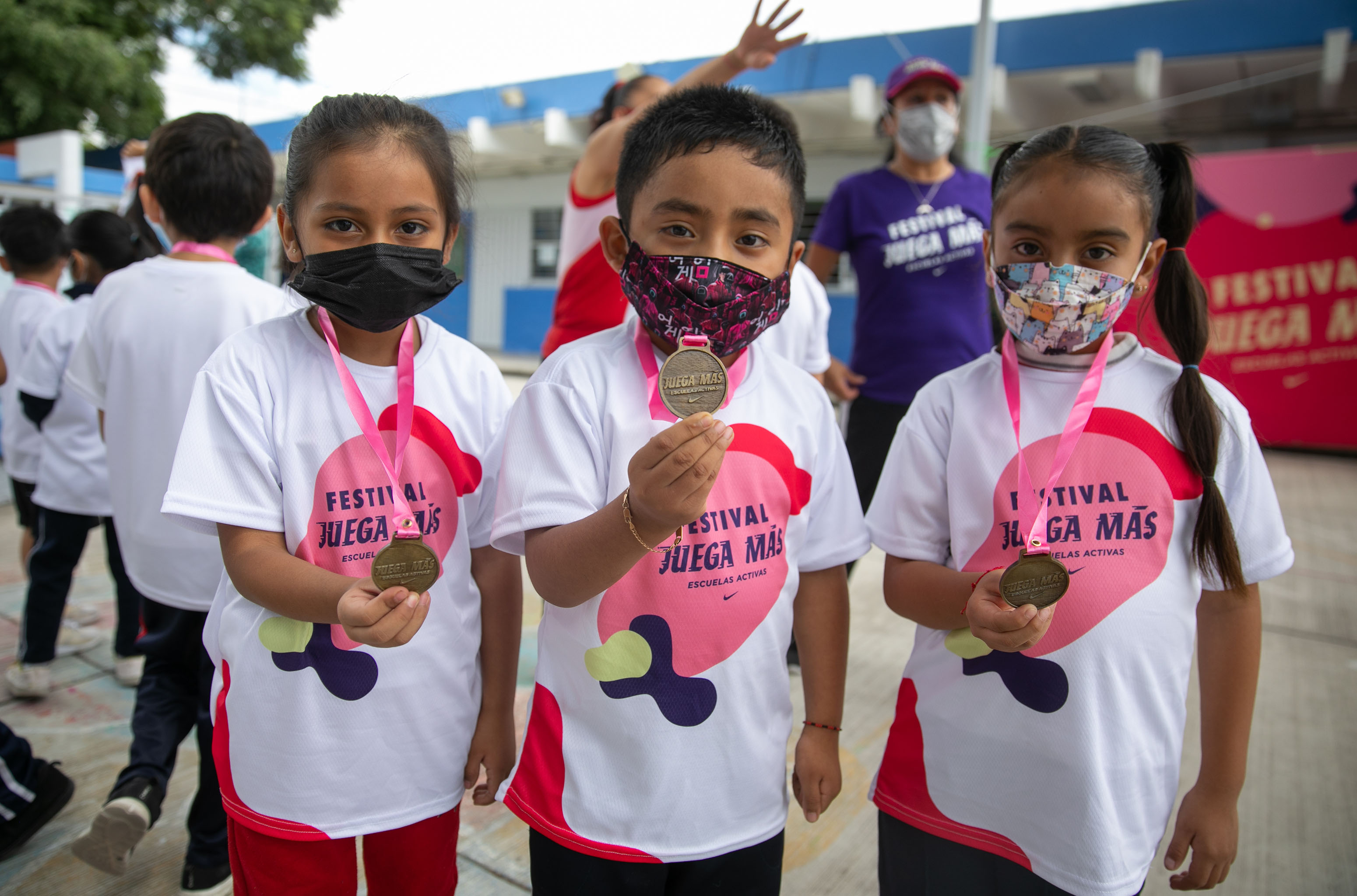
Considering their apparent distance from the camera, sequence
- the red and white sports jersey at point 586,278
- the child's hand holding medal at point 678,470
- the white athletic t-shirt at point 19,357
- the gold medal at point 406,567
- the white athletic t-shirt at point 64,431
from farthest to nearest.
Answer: the white athletic t-shirt at point 19,357
the white athletic t-shirt at point 64,431
the red and white sports jersey at point 586,278
the gold medal at point 406,567
the child's hand holding medal at point 678,470

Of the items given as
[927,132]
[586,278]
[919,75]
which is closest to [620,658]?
[586,278]

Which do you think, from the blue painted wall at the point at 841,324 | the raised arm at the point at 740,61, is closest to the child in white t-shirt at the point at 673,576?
the raised arm at the point at 740,61

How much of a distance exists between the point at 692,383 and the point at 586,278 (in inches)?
57.8

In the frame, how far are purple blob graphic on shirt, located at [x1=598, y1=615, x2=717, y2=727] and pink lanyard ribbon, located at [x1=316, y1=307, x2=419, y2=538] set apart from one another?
0.36 meters

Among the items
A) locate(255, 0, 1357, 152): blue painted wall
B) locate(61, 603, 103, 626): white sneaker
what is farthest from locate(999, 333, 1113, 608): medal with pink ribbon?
locate(255, 0, 1357, 152): blue painted wall

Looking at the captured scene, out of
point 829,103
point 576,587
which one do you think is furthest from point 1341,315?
point 576,587

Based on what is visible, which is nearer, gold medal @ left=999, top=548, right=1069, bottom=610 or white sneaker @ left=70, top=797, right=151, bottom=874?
gold medal @ left=999, top=548, right=1069, bottom=610

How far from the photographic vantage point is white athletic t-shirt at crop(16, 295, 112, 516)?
3189mm

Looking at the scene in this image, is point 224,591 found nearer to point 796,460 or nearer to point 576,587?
point 576,587

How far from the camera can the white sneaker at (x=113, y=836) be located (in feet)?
6.35

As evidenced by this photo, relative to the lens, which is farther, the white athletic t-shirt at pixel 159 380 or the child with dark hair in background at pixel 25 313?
the child with dark hair in background at pixel 25 313

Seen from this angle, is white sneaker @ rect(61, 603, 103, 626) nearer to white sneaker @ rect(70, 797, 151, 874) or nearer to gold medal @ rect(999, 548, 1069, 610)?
white sneaker @ rect(70, 797, 151, 874)

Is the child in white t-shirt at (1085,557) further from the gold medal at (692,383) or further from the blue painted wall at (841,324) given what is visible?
the blue painted wall at (841,324)

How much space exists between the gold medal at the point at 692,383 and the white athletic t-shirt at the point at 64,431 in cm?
272
